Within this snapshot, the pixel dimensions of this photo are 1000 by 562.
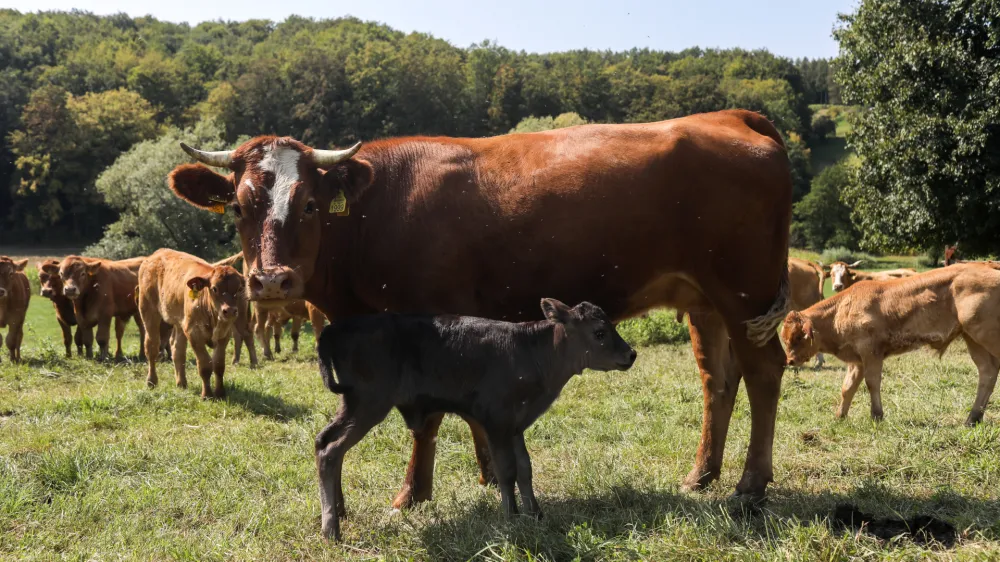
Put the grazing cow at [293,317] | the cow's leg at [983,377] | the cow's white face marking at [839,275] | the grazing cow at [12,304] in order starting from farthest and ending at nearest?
the cow's white face marking at [839,275] → the grazing cow at [293,317] → the grazing cow at [12,304] → the cow's leg at [983,377]

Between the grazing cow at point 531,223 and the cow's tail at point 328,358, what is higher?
the grazing cow at point 531,223

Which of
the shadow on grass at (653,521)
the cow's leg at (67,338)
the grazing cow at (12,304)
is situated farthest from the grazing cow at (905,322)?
the cow's leg at (67,338)

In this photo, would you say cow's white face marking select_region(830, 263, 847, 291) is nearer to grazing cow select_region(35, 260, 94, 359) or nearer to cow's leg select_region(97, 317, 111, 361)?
cow's leg select_region(97, 317, 111, 361)


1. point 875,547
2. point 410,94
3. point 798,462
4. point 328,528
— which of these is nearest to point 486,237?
point 328,528

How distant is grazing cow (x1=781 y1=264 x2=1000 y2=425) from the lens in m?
9.02

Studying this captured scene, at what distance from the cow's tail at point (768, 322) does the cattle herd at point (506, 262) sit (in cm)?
2

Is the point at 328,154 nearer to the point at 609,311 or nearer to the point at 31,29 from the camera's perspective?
the point at 609,311

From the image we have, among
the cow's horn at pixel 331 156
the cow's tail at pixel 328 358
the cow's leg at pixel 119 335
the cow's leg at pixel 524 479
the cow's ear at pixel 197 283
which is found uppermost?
the cow's horn at pixel 331 156

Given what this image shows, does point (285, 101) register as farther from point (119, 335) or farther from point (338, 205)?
point (338, 205)

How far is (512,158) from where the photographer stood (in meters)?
5.60

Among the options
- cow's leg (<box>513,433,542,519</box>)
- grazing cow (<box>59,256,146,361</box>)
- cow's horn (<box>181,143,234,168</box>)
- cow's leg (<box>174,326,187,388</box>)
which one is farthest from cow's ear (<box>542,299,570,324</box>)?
grazing cow (<box>59,256,146,361</box>)

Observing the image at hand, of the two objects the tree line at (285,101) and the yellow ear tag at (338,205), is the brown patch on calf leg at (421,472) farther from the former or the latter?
the tree line at (285,101)

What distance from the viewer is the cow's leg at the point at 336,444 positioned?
480 centimetres

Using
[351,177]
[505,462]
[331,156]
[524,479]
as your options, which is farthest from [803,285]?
[331,156]
